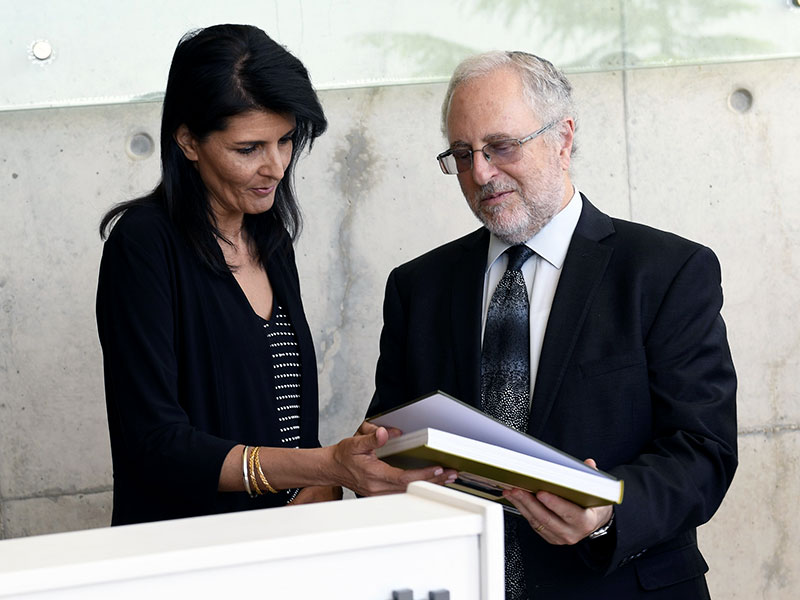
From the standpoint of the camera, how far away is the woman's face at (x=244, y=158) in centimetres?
228

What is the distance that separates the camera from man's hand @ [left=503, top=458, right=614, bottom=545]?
1.70 m

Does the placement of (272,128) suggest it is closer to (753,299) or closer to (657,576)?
(657,576)

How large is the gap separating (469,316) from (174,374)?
25.6 inches

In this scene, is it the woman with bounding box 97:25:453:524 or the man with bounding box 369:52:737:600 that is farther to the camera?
the woman with bounding box 97:25:453:524

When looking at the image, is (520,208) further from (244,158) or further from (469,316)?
(244,158)

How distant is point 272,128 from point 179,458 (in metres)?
0.76

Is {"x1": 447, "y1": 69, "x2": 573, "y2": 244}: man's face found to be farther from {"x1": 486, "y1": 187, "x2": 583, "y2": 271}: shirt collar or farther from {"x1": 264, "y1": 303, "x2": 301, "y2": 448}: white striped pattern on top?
{"x1": 264, "y1": 303, "x2": 301, "y2": 448}: white striped pattern on top

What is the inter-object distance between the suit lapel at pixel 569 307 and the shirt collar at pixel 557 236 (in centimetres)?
3

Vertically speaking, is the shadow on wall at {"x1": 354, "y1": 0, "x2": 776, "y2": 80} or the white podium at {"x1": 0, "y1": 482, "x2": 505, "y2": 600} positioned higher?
the shadow on wall at {"x1": 354, "y1": 0, "x2": 776, "y2": 80}

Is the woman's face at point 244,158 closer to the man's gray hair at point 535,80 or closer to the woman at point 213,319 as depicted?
the woman at point 213,319

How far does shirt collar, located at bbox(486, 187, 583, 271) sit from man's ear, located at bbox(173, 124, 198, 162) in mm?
735

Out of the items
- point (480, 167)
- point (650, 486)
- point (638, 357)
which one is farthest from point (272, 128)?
point (650, 486)

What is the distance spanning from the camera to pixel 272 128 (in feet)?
7.57

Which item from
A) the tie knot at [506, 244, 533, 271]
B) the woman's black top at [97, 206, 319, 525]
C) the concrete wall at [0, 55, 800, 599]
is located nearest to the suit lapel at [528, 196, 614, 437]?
the tie knot at [506, 244, 533, 271]
